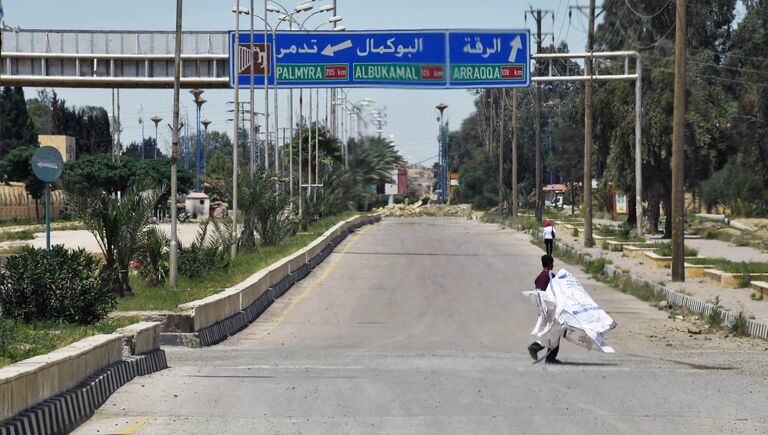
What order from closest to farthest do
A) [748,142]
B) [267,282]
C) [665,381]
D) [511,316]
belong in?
[665,381] < [511,316] < [267,282] < [748,142]

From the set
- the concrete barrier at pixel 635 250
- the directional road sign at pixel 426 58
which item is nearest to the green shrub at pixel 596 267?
the concrete barrier at pixel 635 250

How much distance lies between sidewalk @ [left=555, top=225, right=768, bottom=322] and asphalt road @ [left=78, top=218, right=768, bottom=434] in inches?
52.4

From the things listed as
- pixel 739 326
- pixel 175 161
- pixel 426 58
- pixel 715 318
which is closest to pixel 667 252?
pixel 426 58

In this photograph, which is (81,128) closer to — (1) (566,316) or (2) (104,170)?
(2) (104,170)

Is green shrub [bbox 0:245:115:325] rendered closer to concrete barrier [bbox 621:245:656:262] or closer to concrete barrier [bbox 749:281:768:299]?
concrete barrier [bbox 749:281:768:299]

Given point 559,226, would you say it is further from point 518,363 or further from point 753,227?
point 518,363

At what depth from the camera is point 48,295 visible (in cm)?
1669

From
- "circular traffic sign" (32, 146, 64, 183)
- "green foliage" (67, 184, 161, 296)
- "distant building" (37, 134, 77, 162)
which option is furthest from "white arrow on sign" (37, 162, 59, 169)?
"distant building" (37, 134, 77, 162)

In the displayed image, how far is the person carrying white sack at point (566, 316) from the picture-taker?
15.5m

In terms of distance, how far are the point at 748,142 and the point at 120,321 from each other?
60816 mm

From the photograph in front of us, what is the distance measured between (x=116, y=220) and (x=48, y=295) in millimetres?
5598

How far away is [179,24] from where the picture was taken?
82.8 ft

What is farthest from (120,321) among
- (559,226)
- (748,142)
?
(748,142)

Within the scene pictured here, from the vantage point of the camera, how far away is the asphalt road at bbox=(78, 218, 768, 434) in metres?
10.5
